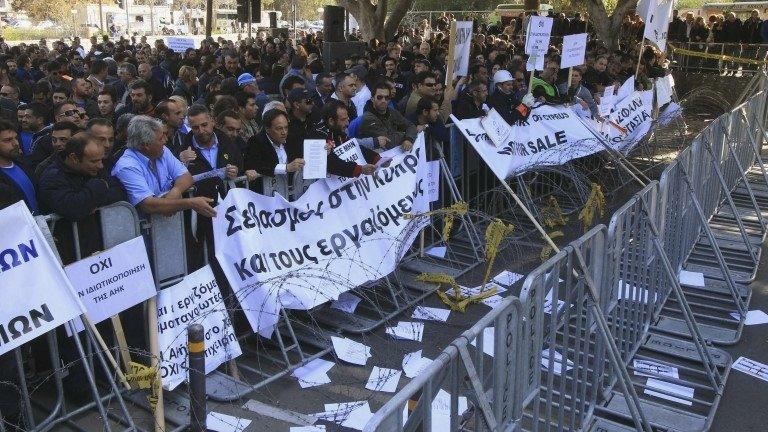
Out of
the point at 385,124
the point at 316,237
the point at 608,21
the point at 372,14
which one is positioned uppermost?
the point at 372,14

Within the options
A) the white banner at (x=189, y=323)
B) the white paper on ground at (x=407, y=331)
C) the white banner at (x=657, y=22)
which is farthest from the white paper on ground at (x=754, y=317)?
the white banner at (x=657, y=22)

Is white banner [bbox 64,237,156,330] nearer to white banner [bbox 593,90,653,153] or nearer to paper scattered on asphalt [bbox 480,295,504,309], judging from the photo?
paper scattered on asphalt [bbox 480,295,504,309]

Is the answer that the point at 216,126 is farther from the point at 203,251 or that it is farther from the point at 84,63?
the point at 84,63

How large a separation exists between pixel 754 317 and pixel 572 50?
491 cm

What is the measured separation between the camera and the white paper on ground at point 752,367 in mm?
5809

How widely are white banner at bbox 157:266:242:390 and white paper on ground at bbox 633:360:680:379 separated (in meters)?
3.09

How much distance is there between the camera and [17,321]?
13.3 feet

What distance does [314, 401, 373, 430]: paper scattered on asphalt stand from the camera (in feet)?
15.9

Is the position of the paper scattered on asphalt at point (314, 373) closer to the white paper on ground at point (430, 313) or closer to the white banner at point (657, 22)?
the white paper on ground at point (430, 313)

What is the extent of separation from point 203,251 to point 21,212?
154 cm

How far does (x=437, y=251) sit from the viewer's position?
26.7ft

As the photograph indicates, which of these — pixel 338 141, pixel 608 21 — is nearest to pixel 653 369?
pixel 338 141

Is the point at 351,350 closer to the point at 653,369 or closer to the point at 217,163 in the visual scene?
the point at 217,163

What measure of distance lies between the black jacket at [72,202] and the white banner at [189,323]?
23.9 inches
